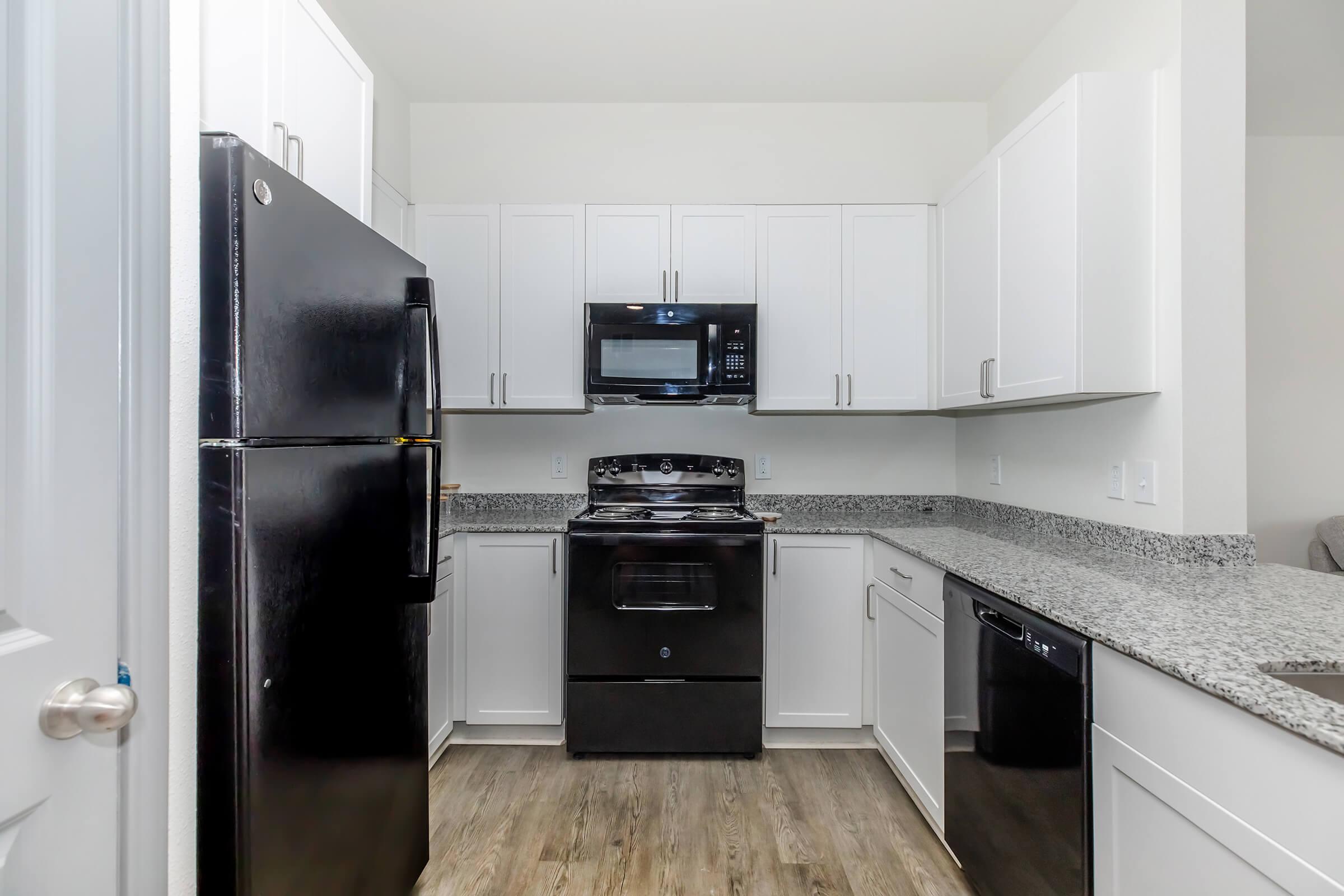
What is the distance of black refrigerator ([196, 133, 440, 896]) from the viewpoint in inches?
33.0

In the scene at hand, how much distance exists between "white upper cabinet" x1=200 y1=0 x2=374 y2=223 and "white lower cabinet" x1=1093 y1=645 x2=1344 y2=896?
1772 millimetres

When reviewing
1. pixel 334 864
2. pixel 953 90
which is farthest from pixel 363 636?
pixel 953 90

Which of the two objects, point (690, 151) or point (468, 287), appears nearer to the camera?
point (468, 287)

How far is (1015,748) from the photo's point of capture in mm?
1264

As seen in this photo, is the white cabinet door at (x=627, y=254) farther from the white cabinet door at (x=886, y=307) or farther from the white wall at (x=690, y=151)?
the white cabinet door at (x=886, y=307)

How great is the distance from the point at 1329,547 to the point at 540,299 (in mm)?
3419

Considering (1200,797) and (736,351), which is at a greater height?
(736,351)

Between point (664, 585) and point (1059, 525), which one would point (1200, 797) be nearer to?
point (1059, 525)

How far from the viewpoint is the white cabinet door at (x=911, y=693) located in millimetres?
1727

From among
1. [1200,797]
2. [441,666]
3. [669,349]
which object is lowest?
[441,666]

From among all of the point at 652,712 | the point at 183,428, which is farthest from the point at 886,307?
the point at 183,428

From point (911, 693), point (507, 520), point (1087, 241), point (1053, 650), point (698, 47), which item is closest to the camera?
point (1053, 650)

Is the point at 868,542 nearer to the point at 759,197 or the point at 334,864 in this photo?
the point at 759,197

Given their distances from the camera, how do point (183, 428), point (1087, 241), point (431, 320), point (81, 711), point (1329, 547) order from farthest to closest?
point (1329, 547)
point (1087, 241)
point (431, 320)
point (183, 428)
point (81, 711)
